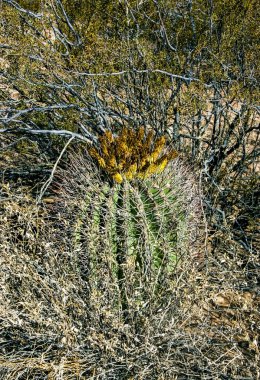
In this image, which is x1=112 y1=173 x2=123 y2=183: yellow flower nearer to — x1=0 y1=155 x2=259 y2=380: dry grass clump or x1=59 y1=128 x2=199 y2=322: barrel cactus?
x1=59 y1=128 x2=199 y2=322: barrel cactus

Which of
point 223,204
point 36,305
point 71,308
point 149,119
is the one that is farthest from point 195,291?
point 149,119

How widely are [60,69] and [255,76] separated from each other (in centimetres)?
186

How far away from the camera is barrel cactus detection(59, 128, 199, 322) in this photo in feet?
9.68

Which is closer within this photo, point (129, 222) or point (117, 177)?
point (129, 222)

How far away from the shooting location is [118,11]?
5.19 metres

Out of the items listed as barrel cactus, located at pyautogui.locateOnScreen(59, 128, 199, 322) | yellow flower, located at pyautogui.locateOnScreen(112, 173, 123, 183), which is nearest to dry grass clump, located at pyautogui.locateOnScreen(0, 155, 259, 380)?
barrel cactus, located at pyautogui.locateOnScreen(59, 128, 199, 322)

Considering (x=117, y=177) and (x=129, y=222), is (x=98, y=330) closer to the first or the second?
(x=129, y=222)

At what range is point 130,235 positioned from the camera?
9.99ft

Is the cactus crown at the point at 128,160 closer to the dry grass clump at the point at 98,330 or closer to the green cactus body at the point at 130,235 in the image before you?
the green cactus body at the point at 130,235

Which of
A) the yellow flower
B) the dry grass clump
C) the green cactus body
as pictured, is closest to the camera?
the dry grass clump

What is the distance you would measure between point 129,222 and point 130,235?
0.08 metres

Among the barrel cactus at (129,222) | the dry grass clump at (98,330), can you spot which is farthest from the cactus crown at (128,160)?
the dry grass clump at (98,330)

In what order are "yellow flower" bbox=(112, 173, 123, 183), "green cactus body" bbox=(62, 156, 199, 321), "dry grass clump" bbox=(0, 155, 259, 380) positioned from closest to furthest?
"dry grass clump" bbox=(0, 155, 259, 380)
"green cactus body" bbox=(62, 156, 199, 321)
"yellow flower" bbox=(112, 173, 123, 183)

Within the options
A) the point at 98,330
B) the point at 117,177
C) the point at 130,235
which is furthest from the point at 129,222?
the point at 98,330
